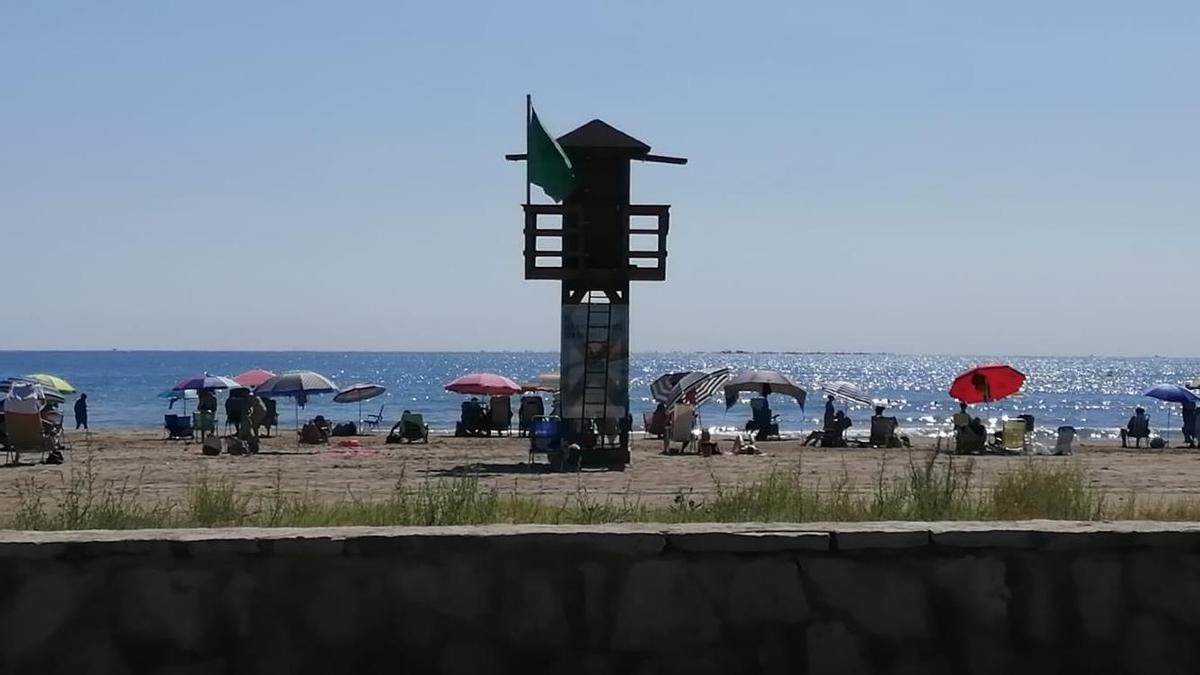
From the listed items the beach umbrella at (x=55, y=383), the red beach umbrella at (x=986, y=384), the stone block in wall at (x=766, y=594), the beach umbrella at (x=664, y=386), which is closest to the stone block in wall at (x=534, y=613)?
the stone block in wall at (x=766, y=594)

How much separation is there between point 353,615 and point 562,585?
2.01ft

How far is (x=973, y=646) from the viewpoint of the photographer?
4.27m

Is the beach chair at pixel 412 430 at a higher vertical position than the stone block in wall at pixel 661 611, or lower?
lower

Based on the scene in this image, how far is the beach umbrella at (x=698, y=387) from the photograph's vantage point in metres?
28.3

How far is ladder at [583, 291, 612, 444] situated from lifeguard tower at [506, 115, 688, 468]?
0.04 ft

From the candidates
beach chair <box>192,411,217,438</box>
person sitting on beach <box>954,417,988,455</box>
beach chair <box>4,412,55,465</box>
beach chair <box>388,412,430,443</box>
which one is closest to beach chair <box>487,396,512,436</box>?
beach chair <box>388,412,430,443</box>

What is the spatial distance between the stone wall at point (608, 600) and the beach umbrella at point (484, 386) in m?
27.8

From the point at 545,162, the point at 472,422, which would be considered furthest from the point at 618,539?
the point at 472,422

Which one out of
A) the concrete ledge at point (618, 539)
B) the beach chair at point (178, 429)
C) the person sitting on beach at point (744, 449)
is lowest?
the beach chair at point (178, 429)

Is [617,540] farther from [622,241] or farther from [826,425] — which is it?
[826,425]

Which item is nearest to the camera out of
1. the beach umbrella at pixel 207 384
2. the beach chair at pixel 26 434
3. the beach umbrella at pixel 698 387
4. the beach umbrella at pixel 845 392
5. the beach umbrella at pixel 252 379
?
the beach chair at pixel 26 434

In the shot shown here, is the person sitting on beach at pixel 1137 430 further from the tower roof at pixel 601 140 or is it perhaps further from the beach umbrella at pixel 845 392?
the tower roof at pixel 601 140

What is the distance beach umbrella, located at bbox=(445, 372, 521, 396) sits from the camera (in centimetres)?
3216

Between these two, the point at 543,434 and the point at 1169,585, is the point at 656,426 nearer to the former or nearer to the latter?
the point at 543,434
